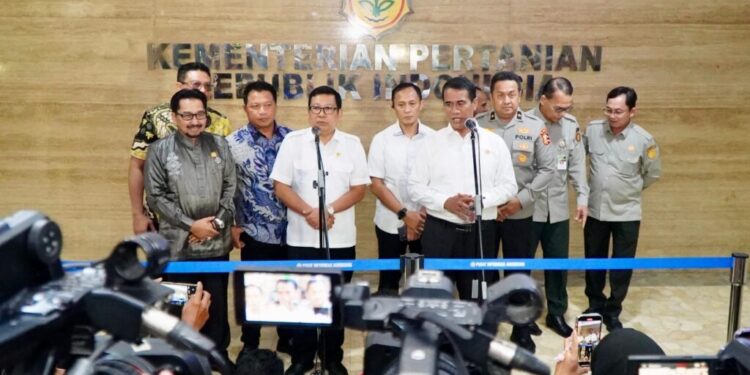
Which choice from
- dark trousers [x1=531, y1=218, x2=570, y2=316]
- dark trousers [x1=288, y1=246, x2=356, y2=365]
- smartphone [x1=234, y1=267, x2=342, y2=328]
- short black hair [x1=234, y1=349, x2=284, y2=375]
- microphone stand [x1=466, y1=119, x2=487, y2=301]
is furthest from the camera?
dark trousers [x1=531, y1=218, x2=570, y2=316]

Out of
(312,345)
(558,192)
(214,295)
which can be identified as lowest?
A: (312,345)

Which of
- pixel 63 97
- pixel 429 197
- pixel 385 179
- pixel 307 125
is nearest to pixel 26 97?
pixel 63 97

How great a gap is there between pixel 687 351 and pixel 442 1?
2.67 meters

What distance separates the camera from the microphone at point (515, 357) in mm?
866

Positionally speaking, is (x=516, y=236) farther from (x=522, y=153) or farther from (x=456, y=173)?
(x=456, y=173)

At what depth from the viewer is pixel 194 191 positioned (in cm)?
324

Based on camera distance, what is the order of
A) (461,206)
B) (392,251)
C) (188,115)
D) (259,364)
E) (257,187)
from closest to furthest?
(259,364) → (188,115) → (461,206) → (257,187) → (392,251)

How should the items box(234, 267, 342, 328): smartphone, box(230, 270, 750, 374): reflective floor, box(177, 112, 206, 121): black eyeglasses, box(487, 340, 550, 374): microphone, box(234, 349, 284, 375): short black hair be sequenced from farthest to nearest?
1. box(230, 270, 750, 374): reflective floor
2. box(177, 112, 206, 121): black eyeglasses
3. box(234, 349, 284, 375): short black hair
4. box(234, 267, 342, 328): smartphone
5. box(487, 340, 550, 374): microphone

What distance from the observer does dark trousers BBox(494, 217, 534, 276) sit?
3.89m

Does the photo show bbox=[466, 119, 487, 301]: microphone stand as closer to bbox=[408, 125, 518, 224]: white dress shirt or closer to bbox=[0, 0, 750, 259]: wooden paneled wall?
bbox=[408, 125, 518, 224]: white dress shirt

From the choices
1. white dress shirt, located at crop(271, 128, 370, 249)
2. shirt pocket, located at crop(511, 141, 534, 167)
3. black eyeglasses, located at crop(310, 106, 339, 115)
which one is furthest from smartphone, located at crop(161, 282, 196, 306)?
shirt pocket, located at crop(511, 141, 534, 167)

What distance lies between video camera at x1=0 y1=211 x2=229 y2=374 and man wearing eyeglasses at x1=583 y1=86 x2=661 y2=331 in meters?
3.49

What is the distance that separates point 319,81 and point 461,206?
1811mm

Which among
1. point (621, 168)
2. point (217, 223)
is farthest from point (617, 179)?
point (217, 223)
